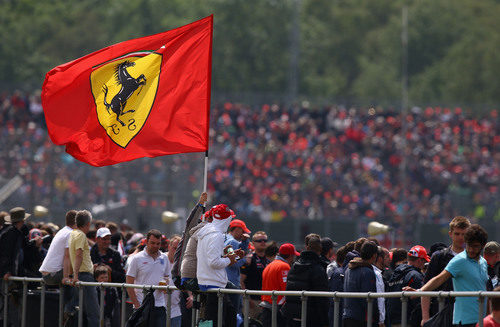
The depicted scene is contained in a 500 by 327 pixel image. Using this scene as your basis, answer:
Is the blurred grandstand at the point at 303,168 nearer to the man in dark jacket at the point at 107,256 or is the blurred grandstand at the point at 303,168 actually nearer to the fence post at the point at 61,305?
the man in dark jacket at the point at 107,256

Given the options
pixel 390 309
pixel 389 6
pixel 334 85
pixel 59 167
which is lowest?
pixel 390 309

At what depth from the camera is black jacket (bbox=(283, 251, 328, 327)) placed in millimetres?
11844

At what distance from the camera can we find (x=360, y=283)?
11.4 m

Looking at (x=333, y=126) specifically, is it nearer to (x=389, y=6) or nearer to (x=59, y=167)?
(x=59, y=167)

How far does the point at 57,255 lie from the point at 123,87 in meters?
1.95

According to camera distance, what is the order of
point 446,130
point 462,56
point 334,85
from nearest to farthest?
point 446,130 → point 462,56 → point 334,85

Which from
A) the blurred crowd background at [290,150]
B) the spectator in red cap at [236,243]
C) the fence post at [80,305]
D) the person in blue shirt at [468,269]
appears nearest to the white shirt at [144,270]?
the fence post at [80,305]

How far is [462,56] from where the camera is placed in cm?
7206

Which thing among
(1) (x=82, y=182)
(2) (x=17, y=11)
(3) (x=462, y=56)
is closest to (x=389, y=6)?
(3) (x=462, y=56)

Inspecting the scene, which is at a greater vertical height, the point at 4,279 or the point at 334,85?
the point at 334,85

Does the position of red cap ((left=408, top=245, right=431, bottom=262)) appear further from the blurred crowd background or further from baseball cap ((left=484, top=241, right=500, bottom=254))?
the blurred crowd background

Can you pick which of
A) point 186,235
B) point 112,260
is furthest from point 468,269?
point 112,260

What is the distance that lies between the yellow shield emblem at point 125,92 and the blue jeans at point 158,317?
180cm

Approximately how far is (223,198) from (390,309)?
2103 cm
